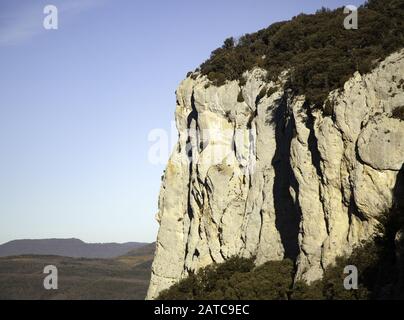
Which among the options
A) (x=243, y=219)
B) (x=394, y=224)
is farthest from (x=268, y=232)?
(x=394, y=224)

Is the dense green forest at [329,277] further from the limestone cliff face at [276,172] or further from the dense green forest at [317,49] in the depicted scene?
the dense green forest at [317,49]

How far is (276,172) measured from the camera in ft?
169

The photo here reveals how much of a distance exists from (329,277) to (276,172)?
14.3 metres

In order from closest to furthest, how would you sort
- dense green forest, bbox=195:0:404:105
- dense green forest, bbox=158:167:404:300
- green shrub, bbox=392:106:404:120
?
dense green forest, bbox=158:167:404:300 < green shrub, bbox=392:106:404:120 < dense green forest, bbox=195:0:404:105

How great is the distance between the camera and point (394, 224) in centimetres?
3528

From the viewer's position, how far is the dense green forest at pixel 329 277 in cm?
3422

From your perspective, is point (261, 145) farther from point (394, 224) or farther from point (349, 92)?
point (394, 224)

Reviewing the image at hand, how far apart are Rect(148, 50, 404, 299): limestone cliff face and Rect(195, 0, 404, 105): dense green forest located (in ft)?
3.74

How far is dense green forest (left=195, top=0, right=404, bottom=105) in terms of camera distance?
4338 centimetres

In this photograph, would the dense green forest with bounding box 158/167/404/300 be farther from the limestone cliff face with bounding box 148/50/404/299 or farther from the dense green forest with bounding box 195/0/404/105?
the dense green forest with bounding box 195/0/404/105

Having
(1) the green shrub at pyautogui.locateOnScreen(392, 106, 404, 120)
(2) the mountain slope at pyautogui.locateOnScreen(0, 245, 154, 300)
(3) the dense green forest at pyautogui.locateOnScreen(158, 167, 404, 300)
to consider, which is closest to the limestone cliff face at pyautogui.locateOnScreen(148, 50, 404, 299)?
(1) the green shrub at pyautogui.locateOnScreen(392, 106, 404, 120)

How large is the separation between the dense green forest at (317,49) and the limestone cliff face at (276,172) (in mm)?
1140

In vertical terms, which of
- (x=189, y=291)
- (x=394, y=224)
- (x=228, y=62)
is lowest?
(x=189, y=291)

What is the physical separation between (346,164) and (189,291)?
18.2 meters
